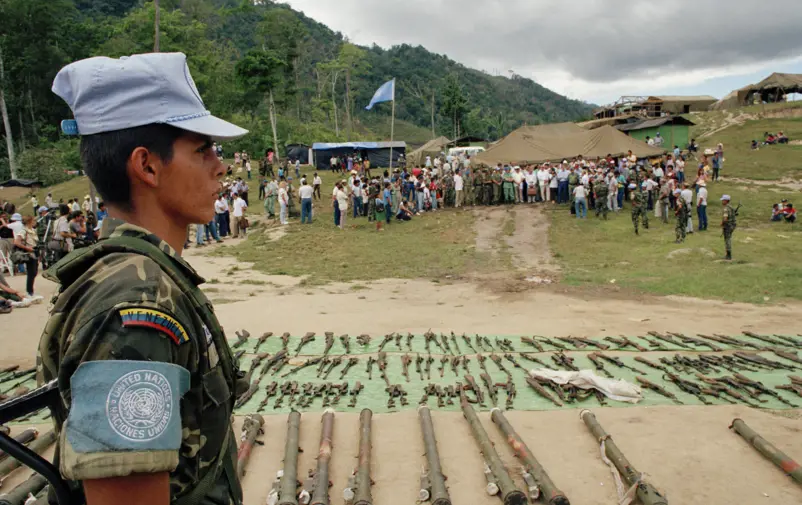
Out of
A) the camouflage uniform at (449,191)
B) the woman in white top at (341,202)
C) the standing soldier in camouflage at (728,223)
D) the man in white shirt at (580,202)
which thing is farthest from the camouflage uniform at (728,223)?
the woman in white top at (341,202)

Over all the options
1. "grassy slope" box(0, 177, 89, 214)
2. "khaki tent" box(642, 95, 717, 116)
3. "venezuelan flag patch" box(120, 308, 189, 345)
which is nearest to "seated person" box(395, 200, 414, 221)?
"grassy slope" box(0, 177, 89, 214)

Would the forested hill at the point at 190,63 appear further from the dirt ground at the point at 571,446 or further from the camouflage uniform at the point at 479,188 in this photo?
the dirt ground at the point at 571,446

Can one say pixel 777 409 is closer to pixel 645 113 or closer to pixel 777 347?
pixel 777 347

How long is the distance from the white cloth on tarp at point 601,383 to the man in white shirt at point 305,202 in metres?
17.5

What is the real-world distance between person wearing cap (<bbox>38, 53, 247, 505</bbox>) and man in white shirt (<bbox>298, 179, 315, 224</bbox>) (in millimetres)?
21560

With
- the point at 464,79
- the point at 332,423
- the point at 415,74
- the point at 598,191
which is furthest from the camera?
the point at 464,79

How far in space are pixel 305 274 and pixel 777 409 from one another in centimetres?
1206

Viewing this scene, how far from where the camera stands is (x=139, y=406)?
4.42 feet

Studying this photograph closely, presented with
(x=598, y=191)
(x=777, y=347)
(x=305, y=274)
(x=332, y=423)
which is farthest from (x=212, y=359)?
(x=598, y=191)

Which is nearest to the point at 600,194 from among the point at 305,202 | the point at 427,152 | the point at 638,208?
the point at 638,208

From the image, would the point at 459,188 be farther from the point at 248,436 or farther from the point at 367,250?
the point at 248,436

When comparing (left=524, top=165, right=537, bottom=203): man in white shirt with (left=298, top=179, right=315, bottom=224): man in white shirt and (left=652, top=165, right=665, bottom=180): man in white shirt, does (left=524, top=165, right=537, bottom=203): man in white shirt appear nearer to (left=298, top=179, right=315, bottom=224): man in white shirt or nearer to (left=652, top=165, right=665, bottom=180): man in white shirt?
(left=652, top=165, right=665, bottom=180): man in white shirt

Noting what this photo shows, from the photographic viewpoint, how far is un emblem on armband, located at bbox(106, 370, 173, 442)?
1320 mm

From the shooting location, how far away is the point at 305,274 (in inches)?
637
